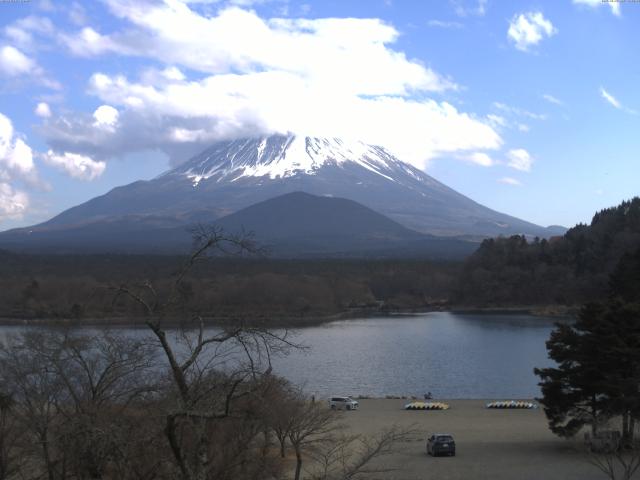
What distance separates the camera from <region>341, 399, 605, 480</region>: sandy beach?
11.7 metres

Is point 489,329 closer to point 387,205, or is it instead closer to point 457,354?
point 457,354

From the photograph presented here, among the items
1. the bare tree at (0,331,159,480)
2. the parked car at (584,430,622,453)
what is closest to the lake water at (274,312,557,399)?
the parked car at (584,430,622,453)

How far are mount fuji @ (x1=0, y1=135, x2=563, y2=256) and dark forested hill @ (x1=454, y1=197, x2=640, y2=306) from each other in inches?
3078

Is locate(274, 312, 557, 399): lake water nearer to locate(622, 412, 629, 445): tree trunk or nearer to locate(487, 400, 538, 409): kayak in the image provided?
locate(487, 400, 538, 409): kayak

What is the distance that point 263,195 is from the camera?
162875mm

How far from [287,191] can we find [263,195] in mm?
5451

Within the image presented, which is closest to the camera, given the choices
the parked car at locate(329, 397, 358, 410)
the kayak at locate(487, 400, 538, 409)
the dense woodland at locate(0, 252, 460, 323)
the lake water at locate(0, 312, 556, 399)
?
the parked car at locate(329, 397, 358, 410)

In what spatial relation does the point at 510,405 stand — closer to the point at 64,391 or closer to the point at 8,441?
the point at 64,391

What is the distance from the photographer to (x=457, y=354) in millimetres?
30688

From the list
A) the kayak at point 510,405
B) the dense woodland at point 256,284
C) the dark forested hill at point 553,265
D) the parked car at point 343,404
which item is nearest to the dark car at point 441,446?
the parked car at point 343,404

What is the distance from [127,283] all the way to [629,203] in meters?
62.6

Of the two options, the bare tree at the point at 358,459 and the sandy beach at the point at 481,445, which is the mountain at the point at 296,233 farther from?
the bare tree at the point at 358,459

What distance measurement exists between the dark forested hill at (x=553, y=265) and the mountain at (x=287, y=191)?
81292 millimetres

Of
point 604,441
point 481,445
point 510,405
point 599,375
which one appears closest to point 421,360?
point 510,405
